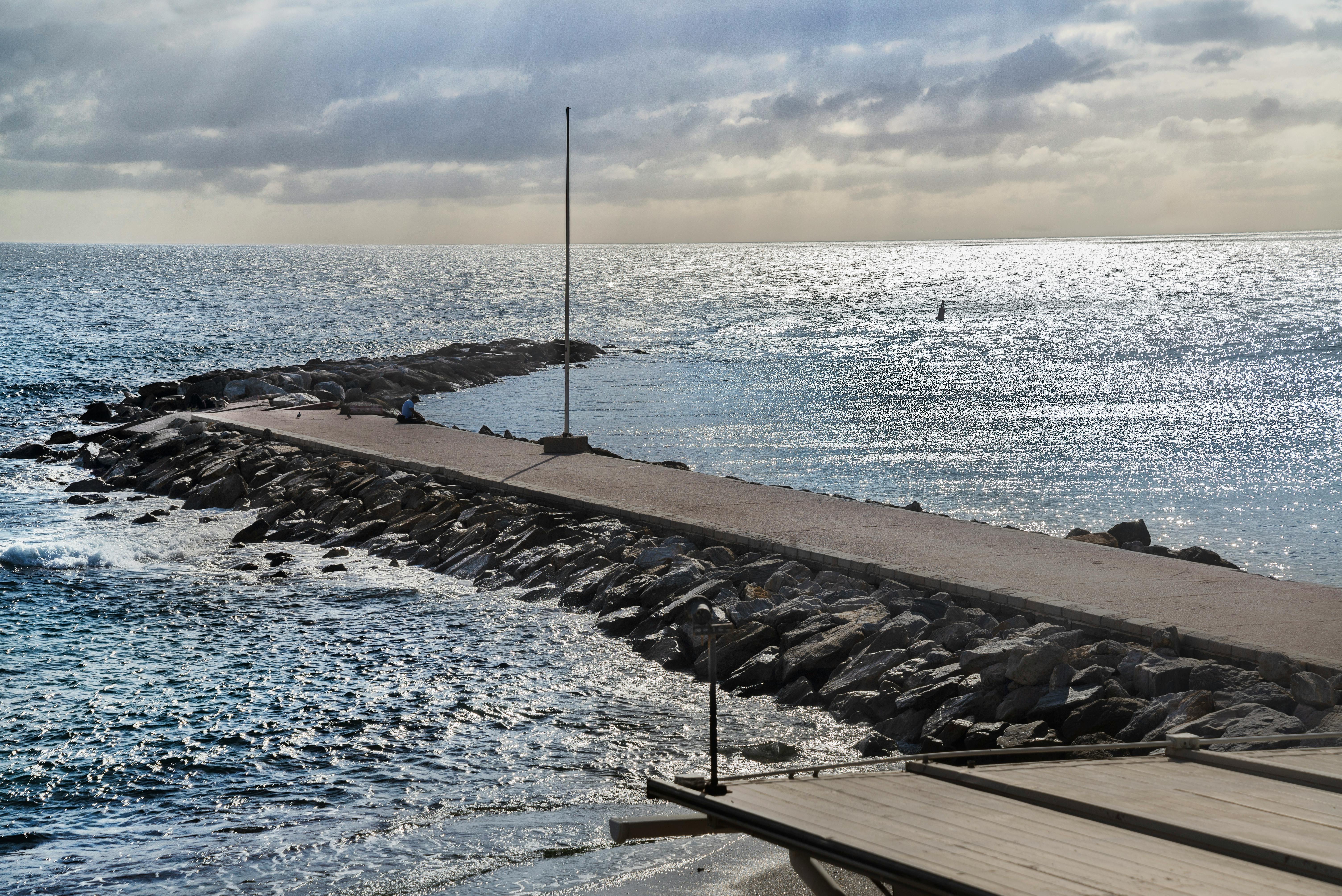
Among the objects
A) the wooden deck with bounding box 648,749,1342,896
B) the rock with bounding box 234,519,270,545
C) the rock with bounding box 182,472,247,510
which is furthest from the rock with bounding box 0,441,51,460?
the wooden deck with bounding box 648,749,1342,896

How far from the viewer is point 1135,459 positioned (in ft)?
90.8

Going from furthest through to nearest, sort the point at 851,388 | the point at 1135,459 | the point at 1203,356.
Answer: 1. the point at 1203,356
2. the point at 851,388
3. the point at 1135,459

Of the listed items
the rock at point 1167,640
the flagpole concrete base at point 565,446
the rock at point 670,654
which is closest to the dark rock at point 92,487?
the flagpole concrete base at point 565,446

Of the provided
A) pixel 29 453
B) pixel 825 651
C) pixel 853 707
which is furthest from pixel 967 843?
pixel 29 453

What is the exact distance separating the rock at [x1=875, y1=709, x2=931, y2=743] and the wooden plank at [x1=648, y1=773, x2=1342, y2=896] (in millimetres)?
3965

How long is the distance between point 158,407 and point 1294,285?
114273 millimetres

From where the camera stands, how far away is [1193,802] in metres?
5.06

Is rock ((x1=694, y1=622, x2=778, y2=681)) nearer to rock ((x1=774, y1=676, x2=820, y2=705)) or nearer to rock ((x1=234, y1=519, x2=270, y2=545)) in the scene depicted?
rock ((x1=774, y1=676, x2=820, y2=705))

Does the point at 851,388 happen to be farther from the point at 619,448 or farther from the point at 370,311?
the point at 370,311

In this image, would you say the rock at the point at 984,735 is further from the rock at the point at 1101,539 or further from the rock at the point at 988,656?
the rock at the point at 1101,539

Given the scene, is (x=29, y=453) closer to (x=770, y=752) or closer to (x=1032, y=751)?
(x=770, y=752)

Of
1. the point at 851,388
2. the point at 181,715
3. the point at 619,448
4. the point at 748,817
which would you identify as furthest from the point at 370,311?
the point at 748,817

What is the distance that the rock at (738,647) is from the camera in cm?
1112

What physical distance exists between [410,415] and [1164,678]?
18.0 meters
